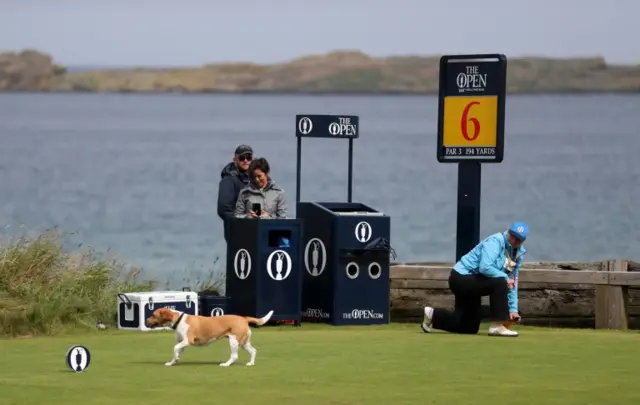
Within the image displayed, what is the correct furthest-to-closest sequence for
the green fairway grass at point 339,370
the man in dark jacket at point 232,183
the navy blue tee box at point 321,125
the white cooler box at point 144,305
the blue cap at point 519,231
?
the navy blue tee box at point 321,125 < the man in dark jacket at point 232,183 < the white cooler box at point 144,305 < the blue cap at point 519,231 < the green fairway grass at point 339,370

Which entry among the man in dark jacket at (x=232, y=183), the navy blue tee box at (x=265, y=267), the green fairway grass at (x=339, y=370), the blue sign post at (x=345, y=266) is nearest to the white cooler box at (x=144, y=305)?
the green fairway grass at (x=339, y=370)

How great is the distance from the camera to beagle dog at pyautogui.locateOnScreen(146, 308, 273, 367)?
13320mm

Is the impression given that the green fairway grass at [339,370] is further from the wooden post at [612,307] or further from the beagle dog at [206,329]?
the wooden post at [612,307]

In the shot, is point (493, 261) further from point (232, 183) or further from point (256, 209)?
point (232, 183)

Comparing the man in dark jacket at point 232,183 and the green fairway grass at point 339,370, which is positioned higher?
the man in dark jacket at point 232,183

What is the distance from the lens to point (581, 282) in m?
17.0

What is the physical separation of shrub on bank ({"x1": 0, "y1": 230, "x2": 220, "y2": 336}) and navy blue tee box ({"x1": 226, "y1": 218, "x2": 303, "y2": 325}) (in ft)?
4.18

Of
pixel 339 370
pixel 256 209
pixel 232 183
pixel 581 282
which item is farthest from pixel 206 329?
pixel 581 282

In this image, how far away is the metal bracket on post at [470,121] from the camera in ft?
55.0

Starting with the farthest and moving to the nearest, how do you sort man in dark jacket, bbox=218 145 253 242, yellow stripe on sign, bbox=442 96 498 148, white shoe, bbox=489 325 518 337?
man in dark jacket, bbox=218 145 253 242 < yellow stripe on sign, bbox=442 96 498 148 < white shoe, bbox=489 325 518 337

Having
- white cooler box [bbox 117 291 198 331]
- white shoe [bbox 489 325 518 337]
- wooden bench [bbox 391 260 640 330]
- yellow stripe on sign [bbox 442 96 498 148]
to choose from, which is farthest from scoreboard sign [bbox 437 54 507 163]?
white cooler box [bbox 117 291 198 331]

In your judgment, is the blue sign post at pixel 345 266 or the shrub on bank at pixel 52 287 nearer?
the shrub on bank at pixel 52 287

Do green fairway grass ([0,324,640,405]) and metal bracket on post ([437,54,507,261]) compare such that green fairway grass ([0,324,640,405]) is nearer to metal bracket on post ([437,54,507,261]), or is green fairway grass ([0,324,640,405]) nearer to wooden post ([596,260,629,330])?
wooden post ([596,260,629,330])

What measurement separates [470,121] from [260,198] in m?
2.14
